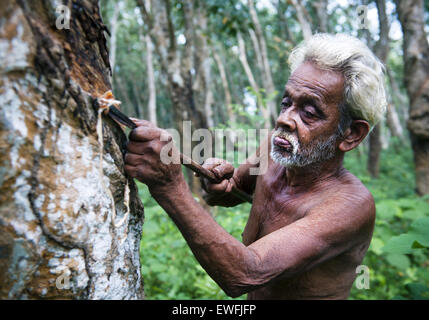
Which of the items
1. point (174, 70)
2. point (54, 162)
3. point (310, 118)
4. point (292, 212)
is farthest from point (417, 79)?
point (54, 162)

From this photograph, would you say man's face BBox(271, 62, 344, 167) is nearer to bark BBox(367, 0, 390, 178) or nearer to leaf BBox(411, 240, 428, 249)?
leaf BBox(411, 240, 428, 249)

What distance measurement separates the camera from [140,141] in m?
1.14

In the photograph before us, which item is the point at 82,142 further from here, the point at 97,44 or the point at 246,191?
the point at 246,191

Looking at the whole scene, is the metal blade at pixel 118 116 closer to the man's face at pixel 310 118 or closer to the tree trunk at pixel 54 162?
the tree trunk at pixel 54 162

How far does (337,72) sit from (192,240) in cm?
130

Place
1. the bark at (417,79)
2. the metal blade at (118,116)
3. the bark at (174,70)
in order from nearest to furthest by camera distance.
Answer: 1. the metal blade at (118,116)
2. the bark at (417,79)
3. the bark at (174,70)

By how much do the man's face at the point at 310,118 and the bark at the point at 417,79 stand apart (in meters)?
3.80

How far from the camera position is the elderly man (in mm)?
1187

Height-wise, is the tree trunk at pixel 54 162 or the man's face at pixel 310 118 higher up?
the man's face at pixel 310 118

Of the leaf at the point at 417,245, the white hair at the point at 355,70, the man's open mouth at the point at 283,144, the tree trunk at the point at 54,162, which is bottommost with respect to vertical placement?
the leaf at the point at 417,245

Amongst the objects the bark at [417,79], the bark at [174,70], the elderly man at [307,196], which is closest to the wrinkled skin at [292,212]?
the elderly man at [307,196]

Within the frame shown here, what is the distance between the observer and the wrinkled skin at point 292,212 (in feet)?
3.86

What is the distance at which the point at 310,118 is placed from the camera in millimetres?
1749

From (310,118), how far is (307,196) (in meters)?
0.47
